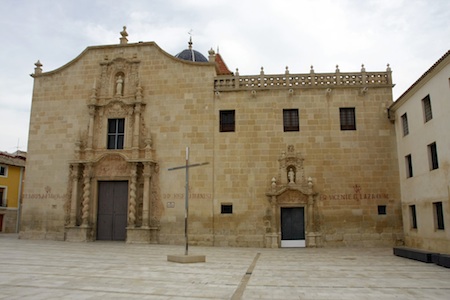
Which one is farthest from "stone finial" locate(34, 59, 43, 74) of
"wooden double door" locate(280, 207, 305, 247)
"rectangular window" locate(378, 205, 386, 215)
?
"rectangular window" locate(378, 205, 386, 215)

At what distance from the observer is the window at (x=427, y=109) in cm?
1538

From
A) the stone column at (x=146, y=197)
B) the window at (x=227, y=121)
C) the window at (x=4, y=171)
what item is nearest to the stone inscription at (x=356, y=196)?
the window at (x=227, y=121)

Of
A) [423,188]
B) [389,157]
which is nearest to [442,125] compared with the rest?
[423,188]

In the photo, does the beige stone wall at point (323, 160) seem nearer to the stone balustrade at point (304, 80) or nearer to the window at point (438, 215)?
the stone balustrade at point (304, 80)

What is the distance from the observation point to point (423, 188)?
627 inches

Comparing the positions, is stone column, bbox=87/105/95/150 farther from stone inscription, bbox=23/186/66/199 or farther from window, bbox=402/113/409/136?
window, bbox=402/113/409/136

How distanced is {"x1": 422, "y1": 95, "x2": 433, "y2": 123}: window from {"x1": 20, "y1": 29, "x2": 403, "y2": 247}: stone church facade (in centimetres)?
339

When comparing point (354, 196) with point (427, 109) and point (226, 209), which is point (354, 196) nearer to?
point (427, 109)

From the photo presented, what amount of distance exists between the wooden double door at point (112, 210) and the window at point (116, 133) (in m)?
2.01

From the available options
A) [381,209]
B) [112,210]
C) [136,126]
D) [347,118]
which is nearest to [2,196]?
[112,210]

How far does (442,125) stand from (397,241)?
653cm

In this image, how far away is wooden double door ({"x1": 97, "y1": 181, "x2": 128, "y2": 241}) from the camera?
20.0 metres

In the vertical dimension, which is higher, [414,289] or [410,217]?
[410,217]

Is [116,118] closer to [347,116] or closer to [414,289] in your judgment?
[347,116]
